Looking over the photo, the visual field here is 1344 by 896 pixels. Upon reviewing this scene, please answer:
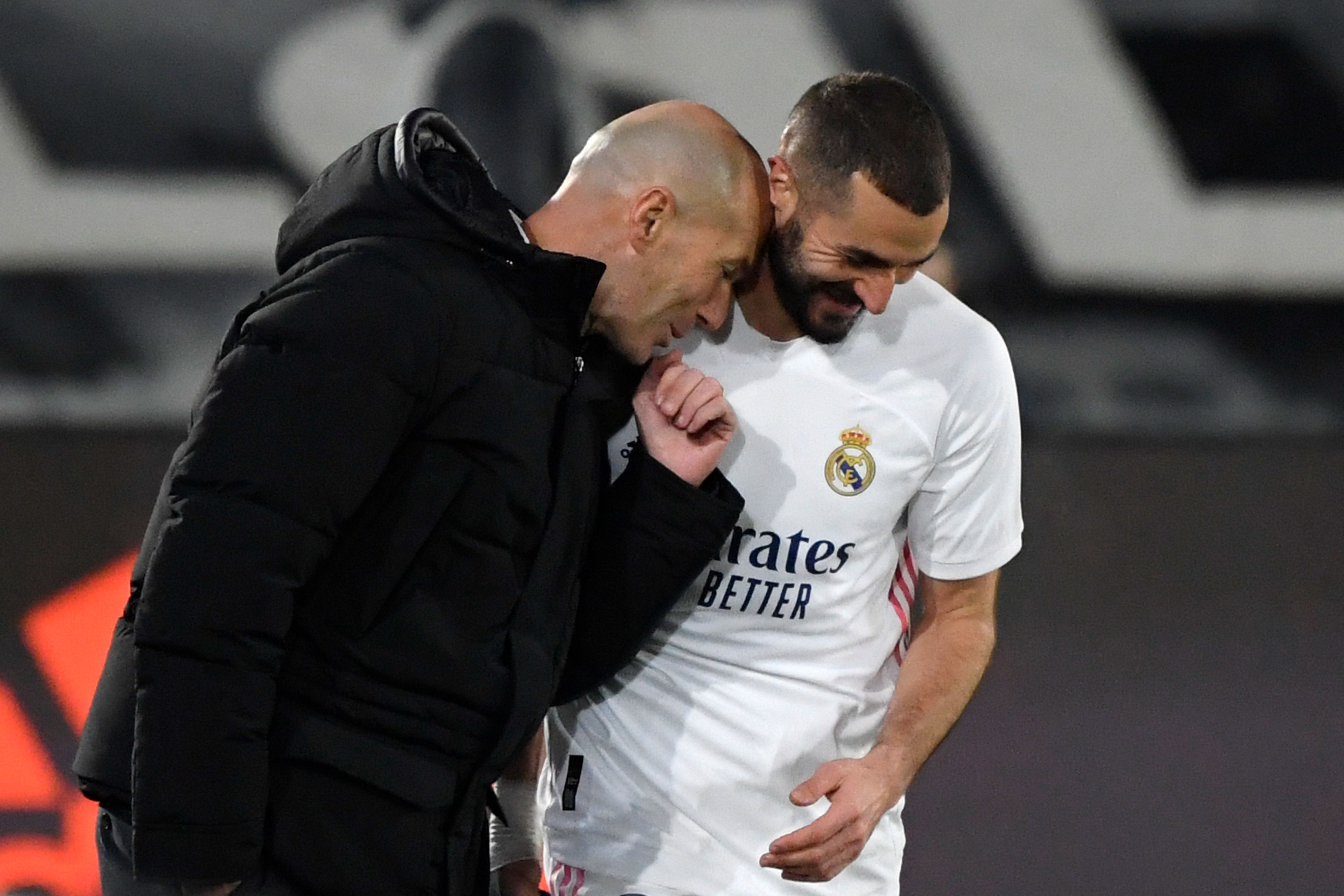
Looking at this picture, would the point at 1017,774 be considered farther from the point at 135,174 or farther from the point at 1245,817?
the point at 135,174

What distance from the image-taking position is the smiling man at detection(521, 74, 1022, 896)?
1.71 m

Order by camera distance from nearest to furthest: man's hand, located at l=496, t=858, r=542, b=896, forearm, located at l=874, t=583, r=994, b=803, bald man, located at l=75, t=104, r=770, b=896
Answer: bald man, located at l=75, t=104, r=770, b=896, forearm, located at l=874, t=583, r=994, b=803, man's hand, located at l=496, t=858, r=542, b=896

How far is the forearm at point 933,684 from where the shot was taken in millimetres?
1695

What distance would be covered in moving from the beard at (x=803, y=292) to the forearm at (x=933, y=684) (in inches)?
14.7

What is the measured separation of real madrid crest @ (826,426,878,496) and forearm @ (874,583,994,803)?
21cm

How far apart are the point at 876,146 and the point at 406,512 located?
0.64 meters

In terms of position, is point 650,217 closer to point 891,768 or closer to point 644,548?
point 644,548

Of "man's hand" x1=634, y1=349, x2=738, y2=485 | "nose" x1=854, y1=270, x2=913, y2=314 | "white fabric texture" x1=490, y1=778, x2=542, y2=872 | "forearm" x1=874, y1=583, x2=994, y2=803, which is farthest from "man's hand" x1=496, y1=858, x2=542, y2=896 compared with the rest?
"nose" x1=854, y1=270, x2=913, y2=314

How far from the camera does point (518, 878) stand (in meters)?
1.84

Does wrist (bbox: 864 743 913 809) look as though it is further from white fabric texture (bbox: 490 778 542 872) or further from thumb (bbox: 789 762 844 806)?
white fabric texture (bbox: 490 778 542 872)

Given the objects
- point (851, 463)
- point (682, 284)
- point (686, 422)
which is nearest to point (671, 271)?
point (682, 284)

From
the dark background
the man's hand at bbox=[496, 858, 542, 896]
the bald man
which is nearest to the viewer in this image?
the bald man

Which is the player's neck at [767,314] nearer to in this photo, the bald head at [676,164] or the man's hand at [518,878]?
the bald head at [676,164]

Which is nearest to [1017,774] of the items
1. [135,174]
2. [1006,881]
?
[1006,881]
